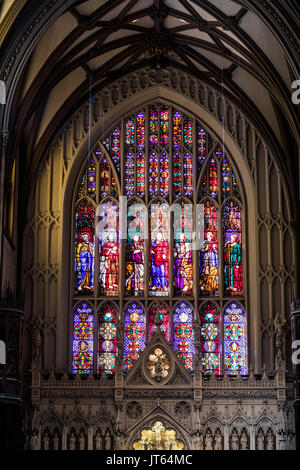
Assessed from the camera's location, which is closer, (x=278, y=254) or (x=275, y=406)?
(x=275, y=406)

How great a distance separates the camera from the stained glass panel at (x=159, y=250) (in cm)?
2728

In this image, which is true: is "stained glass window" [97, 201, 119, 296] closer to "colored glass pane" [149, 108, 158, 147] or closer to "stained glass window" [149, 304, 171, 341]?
"stained glass window" [149, 304, 171, 341]

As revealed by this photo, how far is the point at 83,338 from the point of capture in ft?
87.5

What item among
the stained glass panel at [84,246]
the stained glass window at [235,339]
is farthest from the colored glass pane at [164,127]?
the stained glass window at [235,339]

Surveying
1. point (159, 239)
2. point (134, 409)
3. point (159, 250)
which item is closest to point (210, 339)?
point (159, 250)

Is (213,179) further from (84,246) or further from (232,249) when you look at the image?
(84,246)

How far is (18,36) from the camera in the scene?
20.8 metres

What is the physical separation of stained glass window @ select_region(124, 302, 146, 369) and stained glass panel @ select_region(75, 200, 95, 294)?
57.3 inches

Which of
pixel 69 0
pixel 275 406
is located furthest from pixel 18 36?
pixel 275 406

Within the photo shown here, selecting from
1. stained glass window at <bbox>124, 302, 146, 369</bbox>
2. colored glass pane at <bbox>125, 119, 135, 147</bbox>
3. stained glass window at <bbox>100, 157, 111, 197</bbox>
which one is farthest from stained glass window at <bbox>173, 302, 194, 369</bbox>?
colored glass pane at <bbox>125, 119, 135, 147</bbox>

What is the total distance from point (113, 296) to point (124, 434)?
15.5ft

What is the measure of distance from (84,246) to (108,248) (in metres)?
0.75

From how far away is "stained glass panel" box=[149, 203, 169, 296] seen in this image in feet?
89.5

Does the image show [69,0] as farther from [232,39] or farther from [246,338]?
[246,338]
